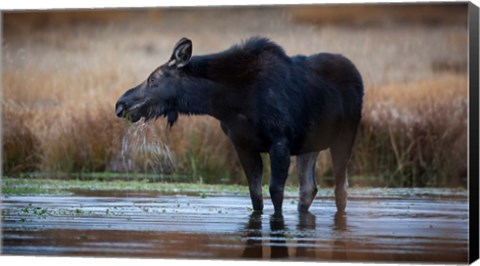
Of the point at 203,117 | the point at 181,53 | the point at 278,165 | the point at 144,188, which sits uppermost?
the point at 181,53

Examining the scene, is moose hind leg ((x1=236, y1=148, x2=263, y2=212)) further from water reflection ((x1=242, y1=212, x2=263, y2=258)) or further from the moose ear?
the moose ear

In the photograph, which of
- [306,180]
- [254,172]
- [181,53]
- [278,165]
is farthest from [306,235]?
[181,53]

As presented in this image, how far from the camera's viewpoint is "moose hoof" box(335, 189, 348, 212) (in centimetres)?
1542

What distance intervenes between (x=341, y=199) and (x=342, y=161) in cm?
44

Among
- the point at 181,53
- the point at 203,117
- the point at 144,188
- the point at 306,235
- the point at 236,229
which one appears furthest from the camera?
the point at 203,117

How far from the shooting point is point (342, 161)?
15.5 meters

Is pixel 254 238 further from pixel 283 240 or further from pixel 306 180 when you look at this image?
pixel 306 180

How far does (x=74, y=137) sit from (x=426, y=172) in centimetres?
455

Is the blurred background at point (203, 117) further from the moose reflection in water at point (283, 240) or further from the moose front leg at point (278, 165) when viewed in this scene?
the moose reflection in water at point (283, 240)

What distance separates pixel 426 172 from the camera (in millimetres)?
15195

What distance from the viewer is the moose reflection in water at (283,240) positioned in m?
13.3

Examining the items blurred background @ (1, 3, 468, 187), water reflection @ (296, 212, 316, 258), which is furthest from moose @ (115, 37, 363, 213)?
water reflection @ (296, 212, 316, 258)

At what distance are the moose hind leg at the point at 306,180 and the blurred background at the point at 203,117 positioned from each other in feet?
0.75

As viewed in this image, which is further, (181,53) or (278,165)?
(181,53)
